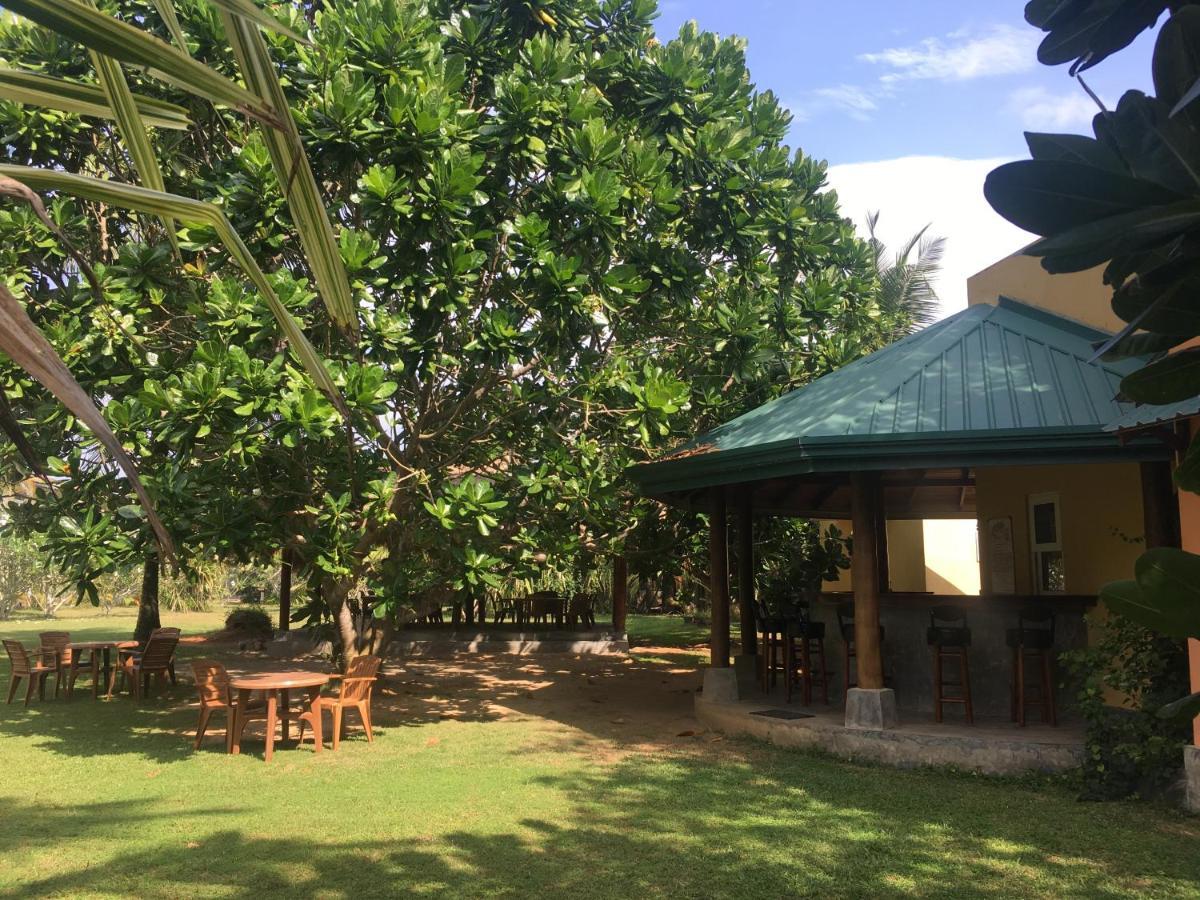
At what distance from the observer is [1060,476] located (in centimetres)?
1245

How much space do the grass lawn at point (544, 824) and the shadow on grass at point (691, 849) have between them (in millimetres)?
23

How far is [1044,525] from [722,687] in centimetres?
496

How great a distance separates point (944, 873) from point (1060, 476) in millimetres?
7636

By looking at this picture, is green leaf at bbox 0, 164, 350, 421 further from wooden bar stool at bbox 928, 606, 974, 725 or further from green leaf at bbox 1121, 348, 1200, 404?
wooden bar stool at bbox 928, 606, 974, 725

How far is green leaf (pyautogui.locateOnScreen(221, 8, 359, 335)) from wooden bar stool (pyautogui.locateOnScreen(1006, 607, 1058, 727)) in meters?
10.4

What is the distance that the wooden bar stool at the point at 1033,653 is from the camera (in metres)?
10.2

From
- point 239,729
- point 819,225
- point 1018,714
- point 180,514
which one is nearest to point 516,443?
point 180,514

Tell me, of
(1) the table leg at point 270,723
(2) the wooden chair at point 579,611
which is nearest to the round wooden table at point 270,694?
(1) the table leg at point 270,723

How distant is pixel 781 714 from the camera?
11.2m

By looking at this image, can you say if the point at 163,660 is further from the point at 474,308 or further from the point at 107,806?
the point at 474,308

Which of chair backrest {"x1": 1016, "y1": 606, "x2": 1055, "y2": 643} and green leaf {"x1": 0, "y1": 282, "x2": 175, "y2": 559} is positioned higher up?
green leaf {"x1": 0, "y1": 282, "x2": 175, "y2": 559}

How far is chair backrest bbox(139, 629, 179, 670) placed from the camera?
48.6 feet

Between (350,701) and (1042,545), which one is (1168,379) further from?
(1042,545)

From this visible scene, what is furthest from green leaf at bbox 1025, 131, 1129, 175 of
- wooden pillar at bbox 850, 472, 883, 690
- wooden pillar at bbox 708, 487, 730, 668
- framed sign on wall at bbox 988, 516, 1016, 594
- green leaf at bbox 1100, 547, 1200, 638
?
framed sign on wall at bbox 988, 516, 1016, 594
